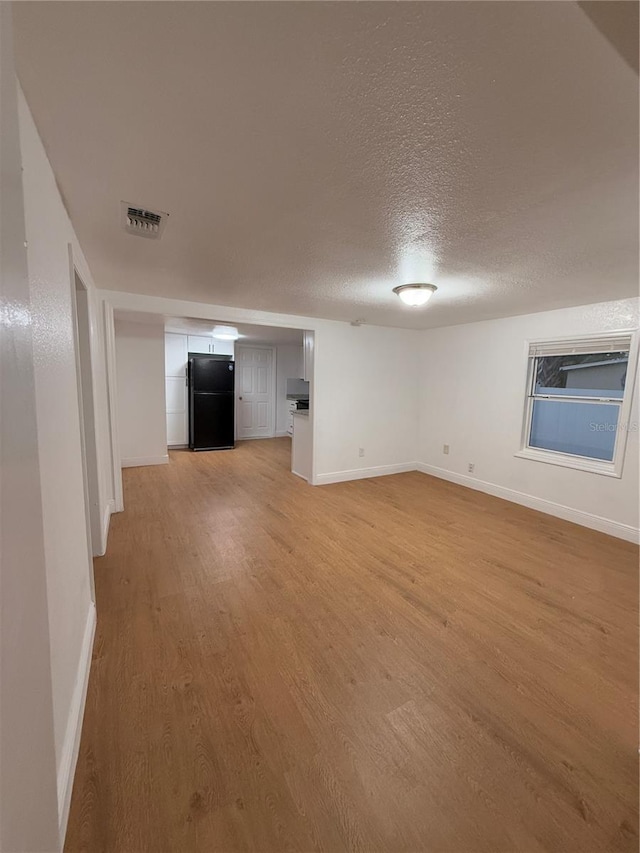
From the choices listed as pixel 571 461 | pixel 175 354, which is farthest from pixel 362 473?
pixel 175 354

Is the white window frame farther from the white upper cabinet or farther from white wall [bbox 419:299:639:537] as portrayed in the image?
the white upper cabinet

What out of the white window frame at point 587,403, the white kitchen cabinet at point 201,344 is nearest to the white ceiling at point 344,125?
the white window frame at point 587,403

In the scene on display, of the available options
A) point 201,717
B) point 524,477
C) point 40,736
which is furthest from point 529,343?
point 40,736

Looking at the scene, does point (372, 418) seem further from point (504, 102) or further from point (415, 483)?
point (504, 102)

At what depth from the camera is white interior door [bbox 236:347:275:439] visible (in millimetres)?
7332

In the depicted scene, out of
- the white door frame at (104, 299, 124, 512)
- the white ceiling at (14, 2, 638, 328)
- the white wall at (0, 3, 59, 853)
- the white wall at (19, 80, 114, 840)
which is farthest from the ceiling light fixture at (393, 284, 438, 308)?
the white door frame at (104, 299, 124, 512)

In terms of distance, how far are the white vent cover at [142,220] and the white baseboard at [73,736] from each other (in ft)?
6.74

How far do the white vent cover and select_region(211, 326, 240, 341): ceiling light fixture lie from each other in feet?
10.8

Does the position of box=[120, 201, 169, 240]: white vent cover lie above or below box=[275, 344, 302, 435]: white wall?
above

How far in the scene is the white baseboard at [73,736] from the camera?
1060 mm

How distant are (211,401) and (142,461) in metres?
1.56

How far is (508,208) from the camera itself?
5.16ft

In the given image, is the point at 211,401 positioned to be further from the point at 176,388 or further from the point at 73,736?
the point at 73,736

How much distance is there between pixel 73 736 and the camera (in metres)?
1.25
